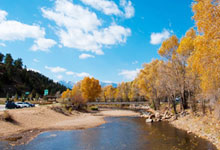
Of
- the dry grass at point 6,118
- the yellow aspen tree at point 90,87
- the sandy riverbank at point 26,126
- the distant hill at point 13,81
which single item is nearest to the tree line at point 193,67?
the yellow aspen tree at point 90,87

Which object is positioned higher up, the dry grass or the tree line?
the tree line

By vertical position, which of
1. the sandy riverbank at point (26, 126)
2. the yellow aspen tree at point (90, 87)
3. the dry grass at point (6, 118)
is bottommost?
the sandy riverbank at point (26, 126)

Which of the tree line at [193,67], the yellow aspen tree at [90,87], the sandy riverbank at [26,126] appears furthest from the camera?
the yellow aspen tree at [90,87]

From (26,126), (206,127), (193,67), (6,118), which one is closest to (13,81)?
(6,118)

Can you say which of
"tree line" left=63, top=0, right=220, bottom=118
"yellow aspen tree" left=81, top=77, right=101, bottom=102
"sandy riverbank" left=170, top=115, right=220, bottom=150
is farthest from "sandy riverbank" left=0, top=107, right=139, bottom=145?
"yellow aspen tree" left=81, top=77, right=101, bottom=102

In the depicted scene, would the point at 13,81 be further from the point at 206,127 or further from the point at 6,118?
the point at 206,127

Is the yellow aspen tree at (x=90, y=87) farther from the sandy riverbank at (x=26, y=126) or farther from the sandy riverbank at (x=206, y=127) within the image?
the sandy riverbank at (x=206, y=127)

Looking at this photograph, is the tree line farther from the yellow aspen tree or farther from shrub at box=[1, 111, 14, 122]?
shrub at box=[1, 111, 14, 122]

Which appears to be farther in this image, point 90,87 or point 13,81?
point 13,81

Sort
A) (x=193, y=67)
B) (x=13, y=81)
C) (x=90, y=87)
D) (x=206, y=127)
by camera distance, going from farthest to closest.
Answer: (x=13, y=81) → (x=90, y=87) → (x=206, y=127) → (x=193, y=67)

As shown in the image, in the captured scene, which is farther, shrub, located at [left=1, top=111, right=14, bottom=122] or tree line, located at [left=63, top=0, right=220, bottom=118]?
shrub, located at [left=1, top=111, right=14, bottom=122]

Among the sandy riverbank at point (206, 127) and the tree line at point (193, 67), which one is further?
the sandy riverbank at point (206, 127)

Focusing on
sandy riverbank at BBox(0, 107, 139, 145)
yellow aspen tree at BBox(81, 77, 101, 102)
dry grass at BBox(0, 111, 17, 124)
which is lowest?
sandy riverbank at BBox(0, 107, 139, 145)

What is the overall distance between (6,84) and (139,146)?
126460mm
